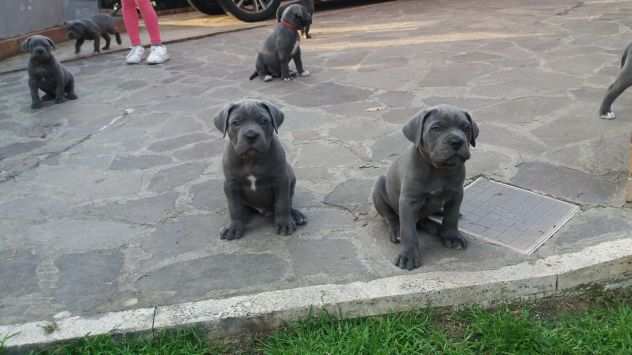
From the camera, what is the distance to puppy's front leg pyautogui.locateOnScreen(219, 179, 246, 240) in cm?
405

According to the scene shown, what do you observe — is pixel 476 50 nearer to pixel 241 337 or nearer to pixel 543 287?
pixel 543 287

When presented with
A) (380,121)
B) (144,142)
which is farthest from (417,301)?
(144,142)

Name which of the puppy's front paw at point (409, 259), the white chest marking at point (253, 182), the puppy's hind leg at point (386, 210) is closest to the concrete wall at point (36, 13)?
the white chest marking at point (253, 182)

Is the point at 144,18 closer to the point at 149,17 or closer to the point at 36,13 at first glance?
the point at 149,17

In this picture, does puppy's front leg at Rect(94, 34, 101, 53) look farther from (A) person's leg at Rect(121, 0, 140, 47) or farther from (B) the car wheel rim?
(B) the car wheel rim

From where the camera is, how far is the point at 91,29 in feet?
35.0

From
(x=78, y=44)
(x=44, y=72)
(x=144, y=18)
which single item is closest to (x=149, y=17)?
(x=144, y=18)

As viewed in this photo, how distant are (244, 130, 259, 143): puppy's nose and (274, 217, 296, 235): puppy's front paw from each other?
68cm

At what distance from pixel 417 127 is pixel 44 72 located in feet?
19.8

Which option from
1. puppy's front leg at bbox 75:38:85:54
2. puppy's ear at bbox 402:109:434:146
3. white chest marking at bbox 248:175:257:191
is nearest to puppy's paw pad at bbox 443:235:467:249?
puppy's ear at bbox 402:109:434:146

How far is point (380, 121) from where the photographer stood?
20.4 ft

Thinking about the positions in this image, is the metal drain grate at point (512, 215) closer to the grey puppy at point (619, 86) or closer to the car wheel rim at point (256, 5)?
the grey puppy at point (619, 86)

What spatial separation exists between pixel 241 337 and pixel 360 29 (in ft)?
29.5

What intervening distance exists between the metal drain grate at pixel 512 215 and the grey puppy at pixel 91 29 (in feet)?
27.7
